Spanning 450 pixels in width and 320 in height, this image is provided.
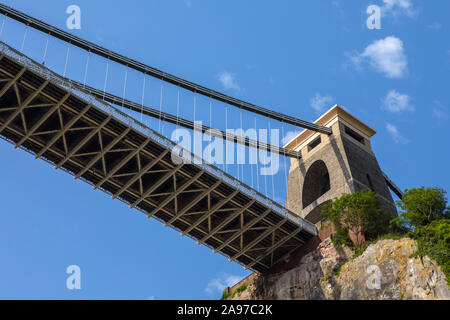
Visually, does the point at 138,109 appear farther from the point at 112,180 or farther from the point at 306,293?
the point at 306,293

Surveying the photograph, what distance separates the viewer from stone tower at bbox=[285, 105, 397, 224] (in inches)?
2312

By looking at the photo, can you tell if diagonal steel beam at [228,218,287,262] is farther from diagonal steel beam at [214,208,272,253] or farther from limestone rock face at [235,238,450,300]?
limestone rock face at [235,238,450,300]

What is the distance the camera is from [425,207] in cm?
4619

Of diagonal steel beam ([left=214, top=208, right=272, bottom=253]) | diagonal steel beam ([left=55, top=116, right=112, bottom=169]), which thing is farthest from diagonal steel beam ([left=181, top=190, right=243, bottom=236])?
diagonal steel beam ([left=55, top=116, right=112, bottom=169])

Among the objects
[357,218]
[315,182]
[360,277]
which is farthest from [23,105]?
[315,182]

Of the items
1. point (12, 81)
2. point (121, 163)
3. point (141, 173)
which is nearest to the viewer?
point (12, 81)

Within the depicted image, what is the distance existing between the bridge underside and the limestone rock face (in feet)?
8.78

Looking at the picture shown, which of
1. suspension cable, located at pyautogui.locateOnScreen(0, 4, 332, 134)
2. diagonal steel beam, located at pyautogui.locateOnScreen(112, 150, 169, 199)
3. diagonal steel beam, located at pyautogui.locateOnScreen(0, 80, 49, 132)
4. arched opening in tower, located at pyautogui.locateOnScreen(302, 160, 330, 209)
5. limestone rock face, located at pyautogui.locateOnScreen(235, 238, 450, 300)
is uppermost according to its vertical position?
suspension cable, located at pyautogui.locateOnScreen(0, 4, 332, 134)

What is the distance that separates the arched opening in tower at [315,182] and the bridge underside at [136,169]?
8151mm

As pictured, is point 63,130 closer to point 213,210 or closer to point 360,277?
point 213,210

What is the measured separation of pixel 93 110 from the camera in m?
45.5

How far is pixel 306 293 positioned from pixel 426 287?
12.1m

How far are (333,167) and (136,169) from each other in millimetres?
20886
